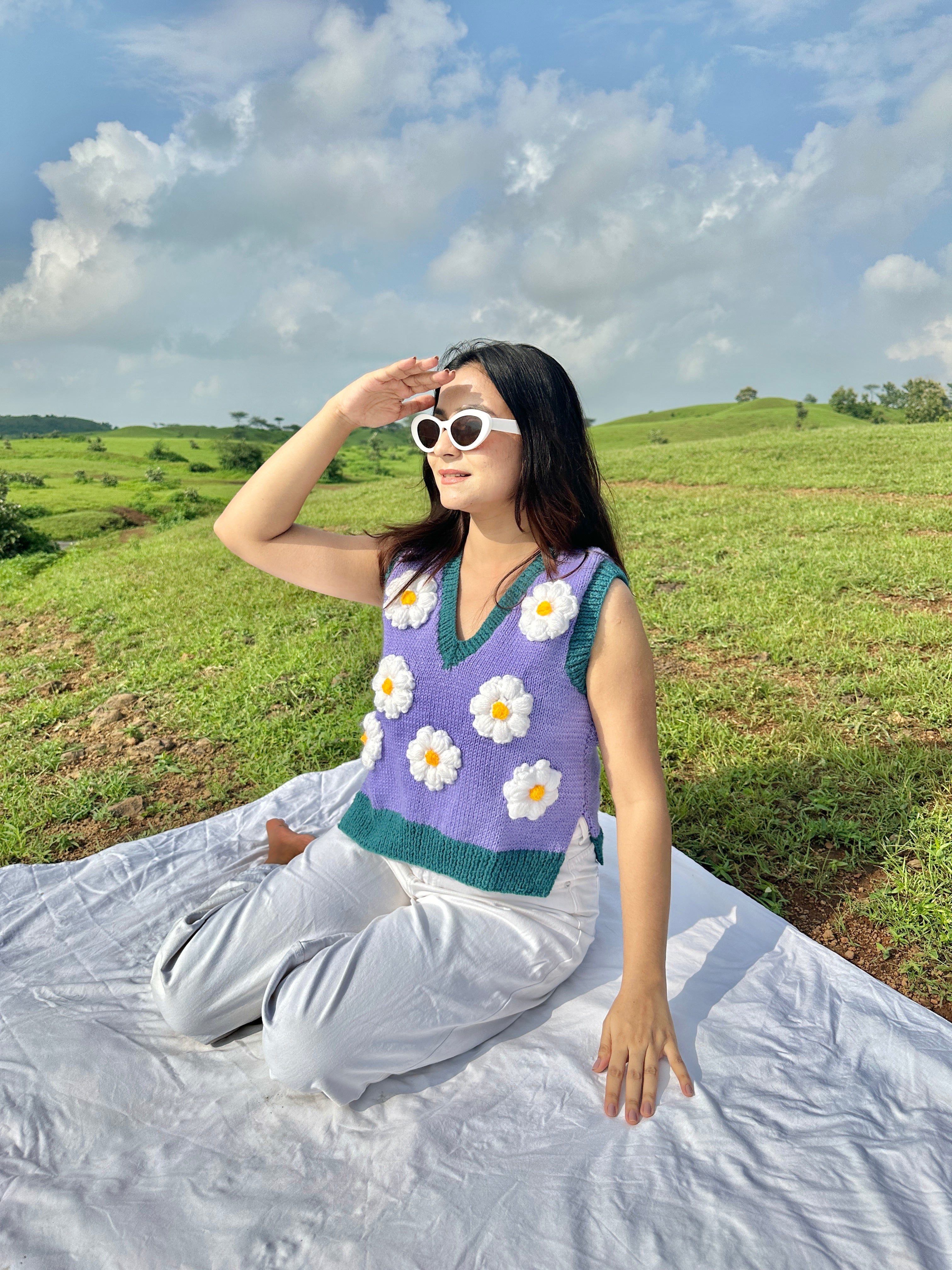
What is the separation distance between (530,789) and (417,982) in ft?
1.53

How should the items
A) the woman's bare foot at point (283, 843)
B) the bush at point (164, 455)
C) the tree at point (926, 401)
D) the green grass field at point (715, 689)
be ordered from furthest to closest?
1. the tree at point (926, 401)
2. the bush at point (164, 455)
3. the green grass field at point (715, 689)
4. the woman's bare foot at point (283, 843)

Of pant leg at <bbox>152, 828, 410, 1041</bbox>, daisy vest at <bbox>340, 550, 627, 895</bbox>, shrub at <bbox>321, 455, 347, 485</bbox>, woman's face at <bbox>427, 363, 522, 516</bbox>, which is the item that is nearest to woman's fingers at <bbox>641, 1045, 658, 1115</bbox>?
daisy vest at <bbox>340, 550, 627, 895</bbox>

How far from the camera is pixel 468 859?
189cm

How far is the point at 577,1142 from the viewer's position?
1617 mm

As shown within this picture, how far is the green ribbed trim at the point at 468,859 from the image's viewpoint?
6.15 ft

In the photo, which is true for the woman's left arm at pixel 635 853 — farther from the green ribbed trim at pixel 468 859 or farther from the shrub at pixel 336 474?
the shrub at pixel 336 474

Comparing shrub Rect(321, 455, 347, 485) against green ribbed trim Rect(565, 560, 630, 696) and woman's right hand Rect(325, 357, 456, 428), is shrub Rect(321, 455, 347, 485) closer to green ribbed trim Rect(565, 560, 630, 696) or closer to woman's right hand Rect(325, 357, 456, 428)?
woman's right hand Rect(325, 357, 456, 428)

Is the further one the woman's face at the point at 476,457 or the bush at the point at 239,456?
the bush at the point at 239,456

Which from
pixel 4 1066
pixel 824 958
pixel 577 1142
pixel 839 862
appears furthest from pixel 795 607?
pixel 4 1066

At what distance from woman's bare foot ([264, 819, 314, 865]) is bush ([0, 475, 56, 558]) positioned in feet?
33.4

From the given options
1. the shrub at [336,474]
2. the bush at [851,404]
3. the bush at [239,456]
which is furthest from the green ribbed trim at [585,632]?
the bush at [851,404]

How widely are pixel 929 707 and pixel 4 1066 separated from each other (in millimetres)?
3682

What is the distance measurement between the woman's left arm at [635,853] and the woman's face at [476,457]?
1.15 feet

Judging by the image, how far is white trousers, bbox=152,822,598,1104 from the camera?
1.65 metres
